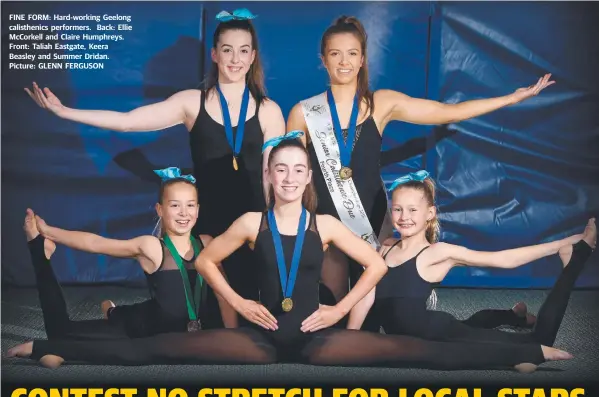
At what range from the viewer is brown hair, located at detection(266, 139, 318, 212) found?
12.5 ft

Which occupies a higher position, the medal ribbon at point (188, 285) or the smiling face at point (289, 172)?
the smiling face at point (289, 172)

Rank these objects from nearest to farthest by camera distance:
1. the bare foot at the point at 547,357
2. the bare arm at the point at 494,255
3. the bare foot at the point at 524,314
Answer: the bare foot at the point at 547,357
the bare arm at the point at 494,255
the bare foot at the point at 524,314

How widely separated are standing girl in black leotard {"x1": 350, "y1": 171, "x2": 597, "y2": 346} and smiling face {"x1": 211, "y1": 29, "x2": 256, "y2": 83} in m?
0.89

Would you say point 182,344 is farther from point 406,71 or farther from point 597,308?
point 597,308

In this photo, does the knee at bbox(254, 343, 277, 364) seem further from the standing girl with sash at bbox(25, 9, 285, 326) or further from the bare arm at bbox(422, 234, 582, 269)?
the bare arm at bbox(422, 234, 582, 269)

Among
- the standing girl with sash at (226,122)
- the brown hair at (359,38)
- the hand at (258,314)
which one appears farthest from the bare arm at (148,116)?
the hand at (258,314)

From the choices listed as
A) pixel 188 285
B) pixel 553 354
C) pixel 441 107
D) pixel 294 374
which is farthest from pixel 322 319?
pixel 441 107

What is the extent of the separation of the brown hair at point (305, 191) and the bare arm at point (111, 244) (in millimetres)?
574

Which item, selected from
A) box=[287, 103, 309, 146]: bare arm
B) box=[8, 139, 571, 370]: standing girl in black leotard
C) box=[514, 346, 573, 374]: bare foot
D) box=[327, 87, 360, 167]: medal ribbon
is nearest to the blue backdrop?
box=[287, 103, 309, 146]: bare arm

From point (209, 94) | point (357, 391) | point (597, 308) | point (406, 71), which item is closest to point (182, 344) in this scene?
point (357, 391)

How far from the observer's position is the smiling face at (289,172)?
3768mm

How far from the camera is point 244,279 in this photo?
412 centimetres

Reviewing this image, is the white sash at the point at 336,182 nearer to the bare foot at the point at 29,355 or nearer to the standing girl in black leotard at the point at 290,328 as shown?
the standing girl in black leotard at the point at 290,328

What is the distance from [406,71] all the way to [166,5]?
4.36 feet
